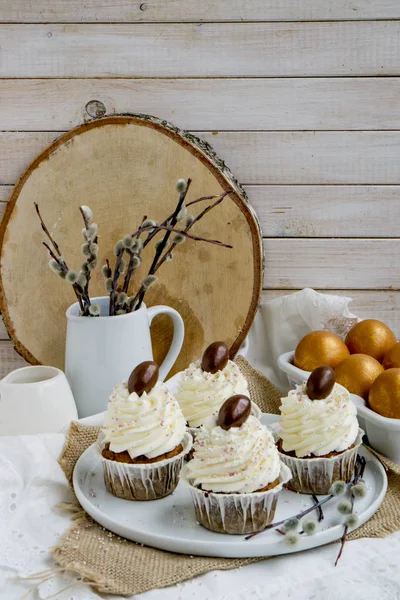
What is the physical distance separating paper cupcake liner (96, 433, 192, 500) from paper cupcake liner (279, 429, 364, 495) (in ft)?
0.56

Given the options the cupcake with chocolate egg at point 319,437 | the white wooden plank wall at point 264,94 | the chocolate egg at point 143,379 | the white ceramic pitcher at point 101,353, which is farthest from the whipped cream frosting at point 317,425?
the white wooden plank wall at point 264,94

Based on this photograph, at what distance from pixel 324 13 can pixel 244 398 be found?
0.98 metres

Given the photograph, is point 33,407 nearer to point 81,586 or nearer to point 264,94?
point 81,586

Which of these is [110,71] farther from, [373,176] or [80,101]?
[373,176]

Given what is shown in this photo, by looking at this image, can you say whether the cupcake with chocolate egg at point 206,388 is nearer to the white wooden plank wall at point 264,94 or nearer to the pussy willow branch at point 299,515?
the pussy willow branch at point 299,515

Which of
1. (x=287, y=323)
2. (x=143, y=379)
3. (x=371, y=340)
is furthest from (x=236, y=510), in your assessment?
(x=287, y=323)

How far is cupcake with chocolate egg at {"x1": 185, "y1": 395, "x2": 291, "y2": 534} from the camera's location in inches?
38.2

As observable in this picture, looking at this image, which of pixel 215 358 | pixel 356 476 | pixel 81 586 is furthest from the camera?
pixel 215 358

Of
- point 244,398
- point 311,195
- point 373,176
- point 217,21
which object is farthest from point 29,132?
point 244,398

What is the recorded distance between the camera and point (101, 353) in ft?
4.47

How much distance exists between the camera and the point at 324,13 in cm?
156

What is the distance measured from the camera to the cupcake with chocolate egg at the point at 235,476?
971 mm

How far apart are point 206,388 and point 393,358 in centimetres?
38

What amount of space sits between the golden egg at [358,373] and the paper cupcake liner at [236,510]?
0.34 m
